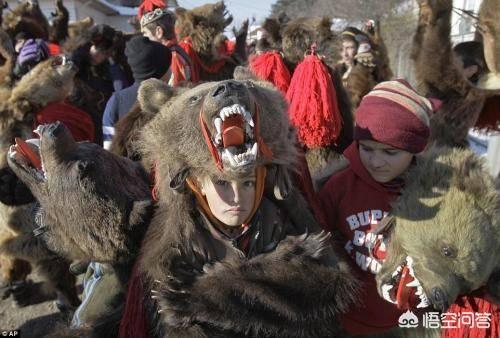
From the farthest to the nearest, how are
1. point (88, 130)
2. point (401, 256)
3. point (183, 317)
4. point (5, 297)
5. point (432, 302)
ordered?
point (5, 297) < point (88, 130) < point (401, 256) < point (432, 302) < point (183, 317)

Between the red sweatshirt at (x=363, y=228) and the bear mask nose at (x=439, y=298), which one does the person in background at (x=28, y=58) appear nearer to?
the red sweatshirt at (x=363, y=228)

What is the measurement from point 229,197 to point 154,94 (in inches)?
20.0

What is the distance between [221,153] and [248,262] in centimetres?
39

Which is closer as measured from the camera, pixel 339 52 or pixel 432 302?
pixel 432 302

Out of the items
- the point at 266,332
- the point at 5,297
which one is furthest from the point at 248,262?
the point at 5,297

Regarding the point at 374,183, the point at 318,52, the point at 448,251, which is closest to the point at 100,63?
the point at 318,52

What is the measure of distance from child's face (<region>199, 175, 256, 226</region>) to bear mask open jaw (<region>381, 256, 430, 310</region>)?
0.68 m

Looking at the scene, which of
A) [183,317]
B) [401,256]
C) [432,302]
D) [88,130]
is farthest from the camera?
[88,130]

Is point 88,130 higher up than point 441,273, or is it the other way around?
point 88,130

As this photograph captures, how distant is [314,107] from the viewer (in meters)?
2.96

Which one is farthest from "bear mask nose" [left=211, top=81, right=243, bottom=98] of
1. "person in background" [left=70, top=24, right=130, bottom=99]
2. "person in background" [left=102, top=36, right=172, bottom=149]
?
"person in background" [left=70, top=24, right=130, bottom=99]

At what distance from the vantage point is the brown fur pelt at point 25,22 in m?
5.07

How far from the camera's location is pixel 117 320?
1.60 meters

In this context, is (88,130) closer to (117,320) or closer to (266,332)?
(117,320)
